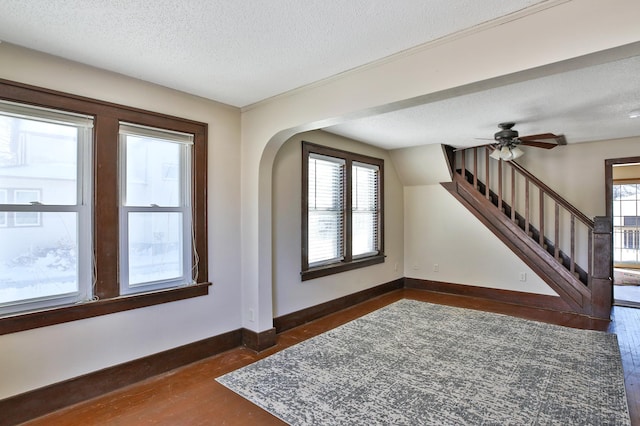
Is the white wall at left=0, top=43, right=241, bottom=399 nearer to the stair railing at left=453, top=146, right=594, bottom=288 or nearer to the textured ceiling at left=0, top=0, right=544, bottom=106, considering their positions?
the textured ceiling at left=0, top=0, right=544, bottom=106

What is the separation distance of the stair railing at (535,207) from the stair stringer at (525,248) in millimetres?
99

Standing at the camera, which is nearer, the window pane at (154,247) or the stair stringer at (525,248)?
the window pane at (154,247)

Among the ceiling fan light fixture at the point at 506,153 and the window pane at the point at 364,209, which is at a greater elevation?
the ceiling fan light fixture at the point at 506,153

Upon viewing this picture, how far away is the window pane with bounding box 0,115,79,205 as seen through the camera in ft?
7.36

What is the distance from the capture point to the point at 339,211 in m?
4.89

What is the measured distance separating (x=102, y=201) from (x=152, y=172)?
0.48 metres

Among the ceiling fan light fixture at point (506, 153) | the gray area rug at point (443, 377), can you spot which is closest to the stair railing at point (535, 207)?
the ceiling fan light fixture at point (506, 153)

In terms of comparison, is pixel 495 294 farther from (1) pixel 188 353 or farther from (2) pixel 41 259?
(2) pixel 41 259

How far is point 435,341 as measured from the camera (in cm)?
356

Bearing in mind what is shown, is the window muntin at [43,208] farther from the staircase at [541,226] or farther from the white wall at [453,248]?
the white wall at [453,248]

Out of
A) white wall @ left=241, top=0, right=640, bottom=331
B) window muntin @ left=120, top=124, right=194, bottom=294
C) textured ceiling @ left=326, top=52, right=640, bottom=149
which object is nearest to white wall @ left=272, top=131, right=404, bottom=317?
white wall @ left=241, top=0, right=640, bottom=331

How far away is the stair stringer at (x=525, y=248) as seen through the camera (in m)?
4.66

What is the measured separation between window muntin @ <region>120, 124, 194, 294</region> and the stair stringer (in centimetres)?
449

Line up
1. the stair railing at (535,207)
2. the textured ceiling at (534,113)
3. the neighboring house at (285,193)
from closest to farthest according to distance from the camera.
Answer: the neighboring house at (285,193) → the textured ceiling at (534,113) → the stair railing at (535,207)
